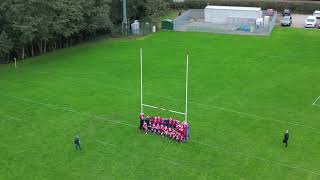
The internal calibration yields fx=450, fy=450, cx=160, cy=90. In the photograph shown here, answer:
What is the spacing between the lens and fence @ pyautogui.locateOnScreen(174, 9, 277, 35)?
203 ft

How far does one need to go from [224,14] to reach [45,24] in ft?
98.1

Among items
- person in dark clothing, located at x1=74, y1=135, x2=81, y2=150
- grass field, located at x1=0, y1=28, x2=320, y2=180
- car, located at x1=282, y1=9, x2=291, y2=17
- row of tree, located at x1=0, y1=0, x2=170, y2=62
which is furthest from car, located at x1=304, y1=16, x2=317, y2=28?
person in dark clothing, located at x1=74, y1=135, x2=81, y2=150

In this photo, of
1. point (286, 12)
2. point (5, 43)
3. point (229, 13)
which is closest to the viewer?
point (5, 43)

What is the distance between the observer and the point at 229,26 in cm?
6588

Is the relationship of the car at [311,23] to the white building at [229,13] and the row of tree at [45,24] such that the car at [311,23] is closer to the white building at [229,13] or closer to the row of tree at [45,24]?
the white building at [229,13]

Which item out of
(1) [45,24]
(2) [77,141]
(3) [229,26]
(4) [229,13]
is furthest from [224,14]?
(2) [77,141]

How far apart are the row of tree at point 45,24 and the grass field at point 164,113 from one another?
7.33ft

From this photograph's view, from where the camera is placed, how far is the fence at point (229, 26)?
61966mm

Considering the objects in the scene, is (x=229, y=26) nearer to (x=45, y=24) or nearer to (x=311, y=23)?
(x=311, y=23)

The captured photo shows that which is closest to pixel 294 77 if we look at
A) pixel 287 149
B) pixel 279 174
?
pixel 287 149

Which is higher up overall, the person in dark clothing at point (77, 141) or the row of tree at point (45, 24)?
the row of tree at point (45, 24)

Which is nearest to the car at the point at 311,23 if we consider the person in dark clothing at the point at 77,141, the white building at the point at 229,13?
the white building at the point at 229,13

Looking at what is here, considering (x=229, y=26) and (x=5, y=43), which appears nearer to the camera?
(x=5, y=43)

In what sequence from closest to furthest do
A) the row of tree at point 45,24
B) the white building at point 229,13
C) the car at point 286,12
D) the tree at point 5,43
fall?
the tree at point 5,43
the row of tree at point 45,24
the white building at point 229,13
the car at point 286,12
